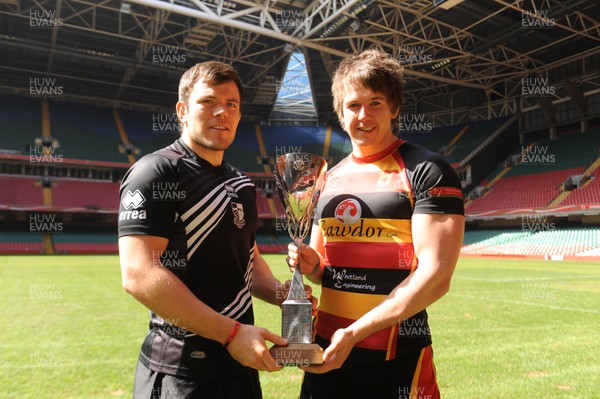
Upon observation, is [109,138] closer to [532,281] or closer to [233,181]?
[532,281]

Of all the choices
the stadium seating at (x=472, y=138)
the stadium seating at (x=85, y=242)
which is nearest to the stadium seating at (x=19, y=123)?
the stadium seating at (x=85, y=242)

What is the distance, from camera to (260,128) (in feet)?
137

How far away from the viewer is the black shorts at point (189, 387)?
1.86 metres

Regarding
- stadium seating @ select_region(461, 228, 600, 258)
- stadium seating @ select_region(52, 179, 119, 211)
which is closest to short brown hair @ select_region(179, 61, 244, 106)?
stadium seating @ select_region(461, 228, 600, 258)

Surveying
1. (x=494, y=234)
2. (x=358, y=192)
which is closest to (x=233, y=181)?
(x=358, y=192)

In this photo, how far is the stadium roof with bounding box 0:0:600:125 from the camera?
2070 cm

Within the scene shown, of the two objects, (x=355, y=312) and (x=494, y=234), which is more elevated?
(x=355, y=312)

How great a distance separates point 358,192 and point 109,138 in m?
37.9

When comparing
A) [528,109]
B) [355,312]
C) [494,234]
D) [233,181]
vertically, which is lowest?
[494,234]

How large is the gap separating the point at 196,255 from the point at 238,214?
301 millimetres

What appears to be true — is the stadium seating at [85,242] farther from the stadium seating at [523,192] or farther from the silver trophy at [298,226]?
the silver trophy at [298,226]

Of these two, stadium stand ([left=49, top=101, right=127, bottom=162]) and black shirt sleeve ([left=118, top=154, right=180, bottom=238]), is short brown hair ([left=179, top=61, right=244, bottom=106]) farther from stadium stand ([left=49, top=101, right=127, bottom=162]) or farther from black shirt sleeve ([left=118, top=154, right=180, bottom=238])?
stadium stand ([left=49, top=101, right=127, bottom=162])

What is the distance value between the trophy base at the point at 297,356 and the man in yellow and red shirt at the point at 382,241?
22 cm

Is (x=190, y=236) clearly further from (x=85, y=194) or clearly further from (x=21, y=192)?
(x=21, y=192)
